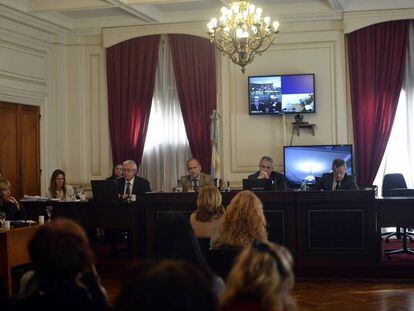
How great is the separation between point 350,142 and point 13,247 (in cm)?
608

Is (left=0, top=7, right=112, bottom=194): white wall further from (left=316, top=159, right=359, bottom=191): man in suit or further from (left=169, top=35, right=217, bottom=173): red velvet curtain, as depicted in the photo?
(left=316, top=159, right=359, bottom=191): man in suit

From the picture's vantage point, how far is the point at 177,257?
3.33 metres

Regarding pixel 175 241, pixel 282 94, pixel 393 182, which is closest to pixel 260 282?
pixel 175 241

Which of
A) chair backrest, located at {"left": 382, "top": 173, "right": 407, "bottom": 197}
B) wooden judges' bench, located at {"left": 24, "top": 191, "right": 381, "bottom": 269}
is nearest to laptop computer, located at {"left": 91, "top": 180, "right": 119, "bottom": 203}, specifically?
wooden judges' bench, located at {"left": 24, "top": 191, "right": 381, "bottom": 269}

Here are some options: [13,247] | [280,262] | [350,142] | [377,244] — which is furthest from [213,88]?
[280,262]

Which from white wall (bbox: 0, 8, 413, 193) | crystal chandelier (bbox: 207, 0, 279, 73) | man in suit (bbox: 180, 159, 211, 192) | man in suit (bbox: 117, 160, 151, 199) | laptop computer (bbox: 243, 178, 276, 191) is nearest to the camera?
crystal chandelier (bbox: 207, 0, 279, 73)

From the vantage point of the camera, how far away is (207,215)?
18.7ft

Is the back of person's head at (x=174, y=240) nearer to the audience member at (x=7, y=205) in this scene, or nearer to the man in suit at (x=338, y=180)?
the audience member at (x=7, y=205)

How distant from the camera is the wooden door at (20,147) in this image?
33.5ft

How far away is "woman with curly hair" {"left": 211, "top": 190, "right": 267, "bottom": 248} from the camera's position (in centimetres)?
464

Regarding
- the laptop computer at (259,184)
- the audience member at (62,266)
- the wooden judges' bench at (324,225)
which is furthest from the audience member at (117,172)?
the audience member at (62,266)

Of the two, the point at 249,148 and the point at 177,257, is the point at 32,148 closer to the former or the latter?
the point at 249,148

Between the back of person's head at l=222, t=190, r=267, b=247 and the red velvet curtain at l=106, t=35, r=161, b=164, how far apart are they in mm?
6649

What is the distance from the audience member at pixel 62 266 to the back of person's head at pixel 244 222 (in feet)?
6.46
